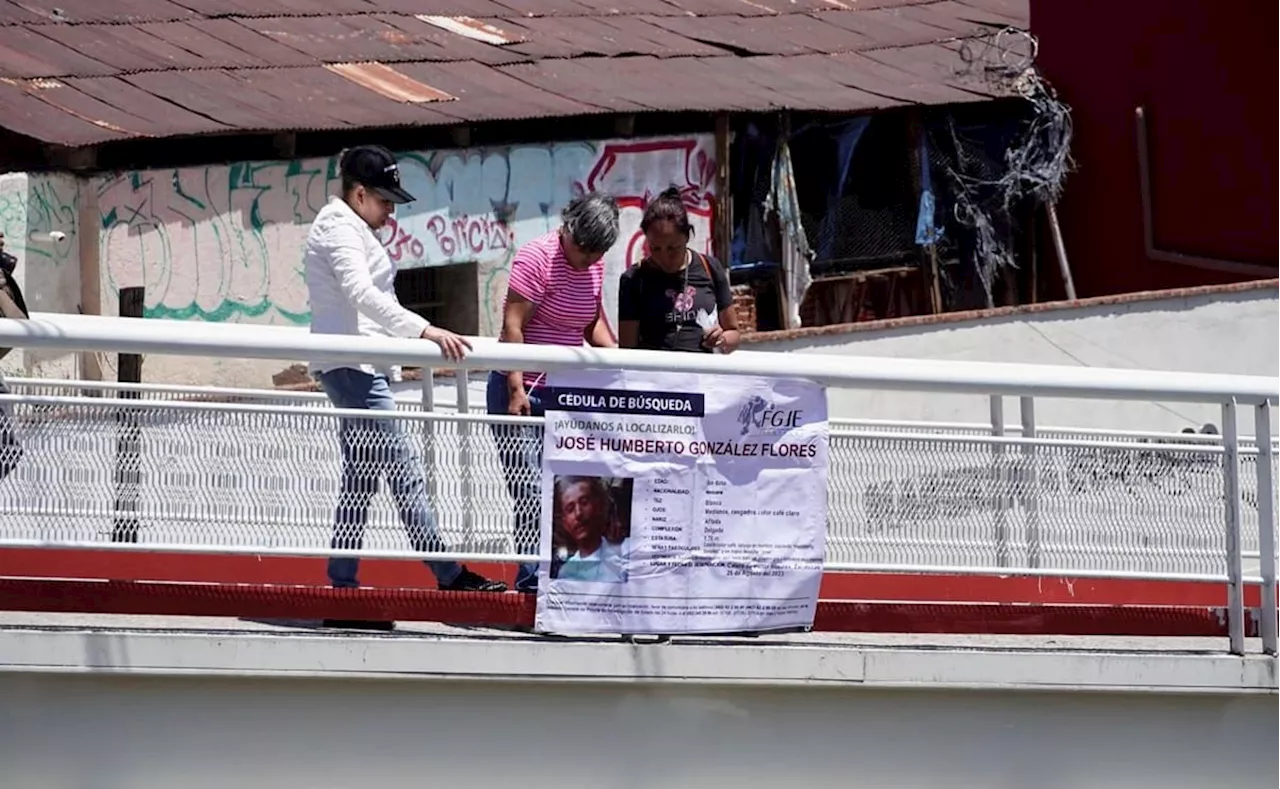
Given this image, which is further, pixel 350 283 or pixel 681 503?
pixel 350 283

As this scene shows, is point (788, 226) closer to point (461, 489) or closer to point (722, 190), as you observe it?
point (722, 190)

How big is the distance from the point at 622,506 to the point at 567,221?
118 centimetres

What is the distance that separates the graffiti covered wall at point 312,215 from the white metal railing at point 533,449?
883cm

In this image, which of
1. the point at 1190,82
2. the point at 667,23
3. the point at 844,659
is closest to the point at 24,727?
the point at 844,659

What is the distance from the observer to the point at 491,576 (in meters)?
6.09

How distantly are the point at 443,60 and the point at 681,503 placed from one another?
1214cm

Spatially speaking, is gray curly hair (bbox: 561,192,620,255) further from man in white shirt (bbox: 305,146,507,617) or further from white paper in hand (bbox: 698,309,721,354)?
white paper in hand (bbox: 698,309,721,354)

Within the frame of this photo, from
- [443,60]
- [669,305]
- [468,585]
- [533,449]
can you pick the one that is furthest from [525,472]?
[443,60]

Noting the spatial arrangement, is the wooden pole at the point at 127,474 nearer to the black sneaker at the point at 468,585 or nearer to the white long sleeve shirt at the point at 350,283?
the white long sleeve shirt at the point at 350,283

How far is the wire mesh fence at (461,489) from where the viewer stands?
5578 mm

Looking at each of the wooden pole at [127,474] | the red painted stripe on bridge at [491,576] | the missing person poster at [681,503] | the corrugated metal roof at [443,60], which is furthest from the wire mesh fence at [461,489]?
the corrugated metal roof at [443,60]

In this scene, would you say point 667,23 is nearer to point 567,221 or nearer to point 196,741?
point 567,221

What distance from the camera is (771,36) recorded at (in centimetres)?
2000

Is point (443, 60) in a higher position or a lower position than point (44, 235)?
higher
